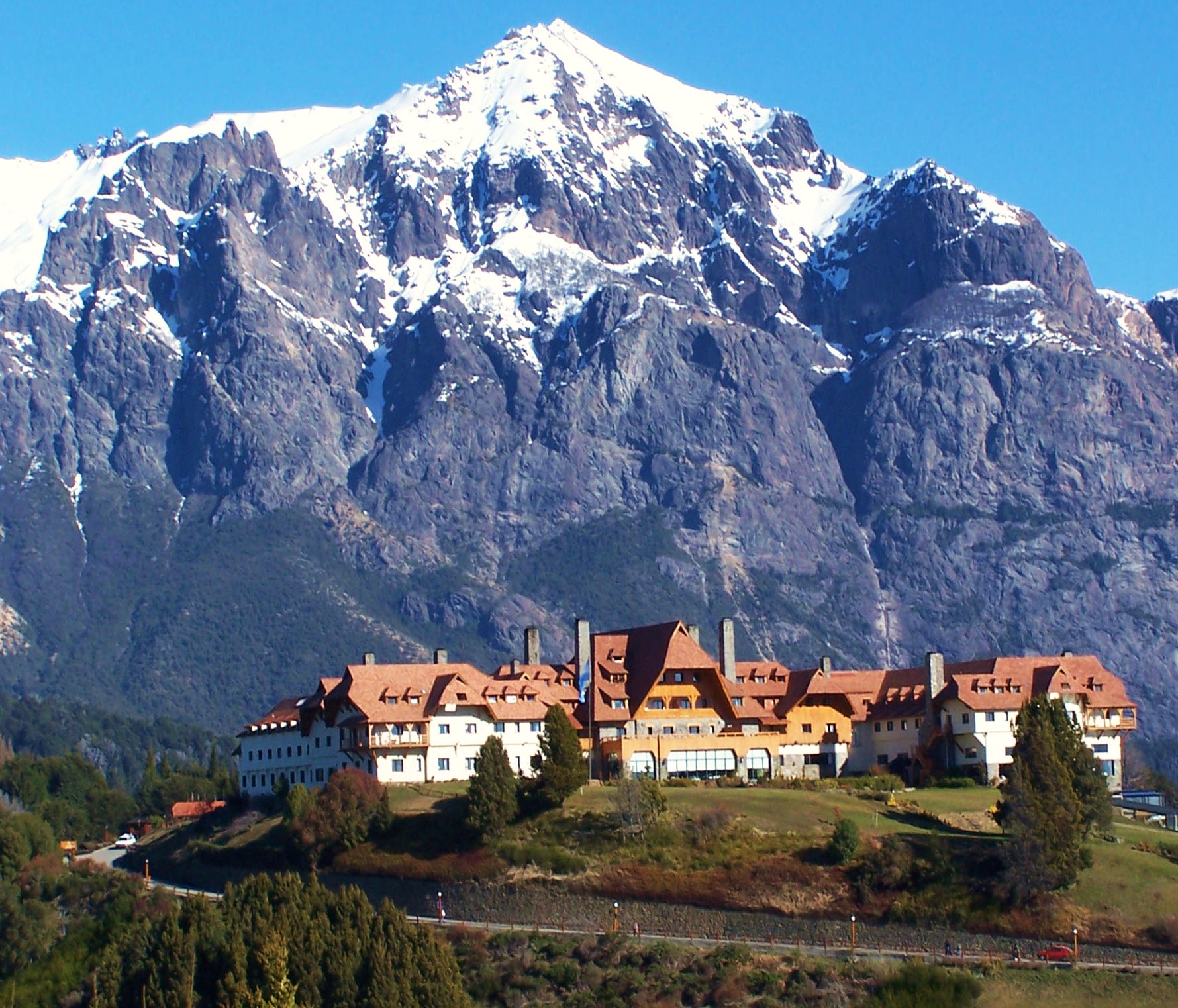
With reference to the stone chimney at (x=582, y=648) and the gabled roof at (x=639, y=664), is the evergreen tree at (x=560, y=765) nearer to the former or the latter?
the gabled roof at (x=639, y=664)

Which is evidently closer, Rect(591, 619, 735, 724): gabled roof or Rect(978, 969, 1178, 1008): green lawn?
Rect(978, 969, 1178, 1008): green lawn

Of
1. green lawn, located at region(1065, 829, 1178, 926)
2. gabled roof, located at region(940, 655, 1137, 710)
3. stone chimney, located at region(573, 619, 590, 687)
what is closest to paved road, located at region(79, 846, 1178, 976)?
green lawn, located at region(1065, 829, 1178, 926)

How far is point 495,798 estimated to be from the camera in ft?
396

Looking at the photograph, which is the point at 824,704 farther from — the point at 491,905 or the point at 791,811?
the point at 491,905

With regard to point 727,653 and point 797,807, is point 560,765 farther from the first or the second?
point 727,653

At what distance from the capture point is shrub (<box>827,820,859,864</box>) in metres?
116

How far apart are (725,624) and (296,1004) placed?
63.9 meters

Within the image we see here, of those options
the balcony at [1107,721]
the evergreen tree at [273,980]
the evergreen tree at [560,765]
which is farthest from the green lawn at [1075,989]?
the balcony at [1107,721]

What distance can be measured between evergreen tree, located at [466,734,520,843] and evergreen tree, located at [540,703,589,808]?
6.48ft

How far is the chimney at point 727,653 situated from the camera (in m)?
151

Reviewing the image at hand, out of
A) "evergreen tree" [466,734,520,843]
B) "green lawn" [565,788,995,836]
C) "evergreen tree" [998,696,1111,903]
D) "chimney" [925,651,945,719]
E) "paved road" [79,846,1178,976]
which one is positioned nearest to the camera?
"paved road" [79,846,1178,976]

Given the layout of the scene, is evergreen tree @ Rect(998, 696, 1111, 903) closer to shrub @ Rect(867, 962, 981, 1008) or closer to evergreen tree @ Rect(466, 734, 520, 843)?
shrub @ Rect(867, 962, 981, 1008)

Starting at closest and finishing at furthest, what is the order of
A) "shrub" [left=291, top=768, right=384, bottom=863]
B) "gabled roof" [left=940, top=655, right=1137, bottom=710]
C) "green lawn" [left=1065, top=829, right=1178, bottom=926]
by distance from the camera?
"green lawn" [left=1065, top=829, right=1178, bottom=926], "shrub" [left=291, top=768, right=384, bottom=863], "gabled roof" [left=940, top=655, right=1137, bottom=710]

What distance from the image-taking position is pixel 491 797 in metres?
120
